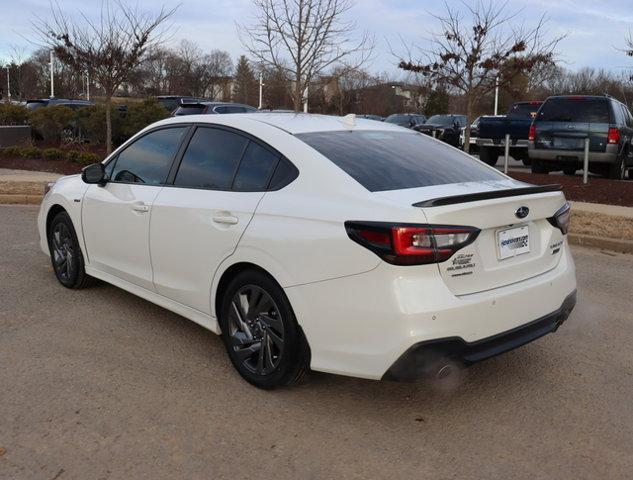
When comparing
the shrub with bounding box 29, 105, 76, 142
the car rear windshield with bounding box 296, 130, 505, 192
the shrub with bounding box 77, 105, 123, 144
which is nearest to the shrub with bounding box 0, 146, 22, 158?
the shrub with bounding box 29, 105, 76, 142

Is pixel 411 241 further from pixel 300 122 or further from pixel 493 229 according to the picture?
pixel 300 122

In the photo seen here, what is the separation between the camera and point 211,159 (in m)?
4.32

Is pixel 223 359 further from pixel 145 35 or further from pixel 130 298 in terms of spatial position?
pixel 145 35

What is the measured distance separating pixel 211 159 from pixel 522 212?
6.53ft

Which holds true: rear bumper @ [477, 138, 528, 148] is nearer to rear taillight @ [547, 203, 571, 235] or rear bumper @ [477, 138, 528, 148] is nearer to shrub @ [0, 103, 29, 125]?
shrub @ [0, 103, 29, 125]

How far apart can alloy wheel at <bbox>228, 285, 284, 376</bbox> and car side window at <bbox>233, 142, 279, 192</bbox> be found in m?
0.61

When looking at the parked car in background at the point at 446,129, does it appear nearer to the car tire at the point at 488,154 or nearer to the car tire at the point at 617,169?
the car tire at the point at 488,154

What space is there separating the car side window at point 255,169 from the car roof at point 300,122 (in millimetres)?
214

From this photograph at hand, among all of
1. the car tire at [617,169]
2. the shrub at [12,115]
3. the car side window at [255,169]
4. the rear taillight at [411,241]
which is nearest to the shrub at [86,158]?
the shrub at [12,115]

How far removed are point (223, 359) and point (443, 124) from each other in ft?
70.3

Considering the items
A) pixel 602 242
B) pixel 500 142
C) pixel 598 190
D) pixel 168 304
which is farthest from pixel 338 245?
pixel 500 142

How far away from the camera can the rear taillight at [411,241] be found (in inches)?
124

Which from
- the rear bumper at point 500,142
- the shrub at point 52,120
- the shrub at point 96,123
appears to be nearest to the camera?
the rear bumper at point 500,142

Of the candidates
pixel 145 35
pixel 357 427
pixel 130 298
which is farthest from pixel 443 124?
pixel 357 427
